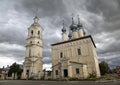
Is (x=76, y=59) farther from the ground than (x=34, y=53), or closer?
closer

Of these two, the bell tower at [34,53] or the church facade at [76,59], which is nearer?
the church facade at [76,59]

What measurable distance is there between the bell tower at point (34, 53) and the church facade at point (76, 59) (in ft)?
26.1

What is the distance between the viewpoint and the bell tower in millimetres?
43719

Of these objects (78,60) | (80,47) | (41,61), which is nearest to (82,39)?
(80,47)

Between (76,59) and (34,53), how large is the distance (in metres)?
18.8

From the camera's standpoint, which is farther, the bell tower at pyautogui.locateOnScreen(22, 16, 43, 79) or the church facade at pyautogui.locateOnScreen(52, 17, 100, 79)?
the bell tower at pyautogui.locateOnScreen(22, 16, 43, 79)

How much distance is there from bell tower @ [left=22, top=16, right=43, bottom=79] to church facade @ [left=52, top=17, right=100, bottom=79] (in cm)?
795

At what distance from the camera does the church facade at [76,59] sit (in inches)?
1300

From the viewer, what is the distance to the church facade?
33031mm

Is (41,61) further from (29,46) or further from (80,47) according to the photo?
(80,47)

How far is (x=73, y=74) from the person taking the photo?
3362 cm

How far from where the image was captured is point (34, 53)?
4634 centimetres

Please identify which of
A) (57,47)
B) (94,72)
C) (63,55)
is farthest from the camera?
(57,47)

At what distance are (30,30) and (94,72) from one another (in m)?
33.3
